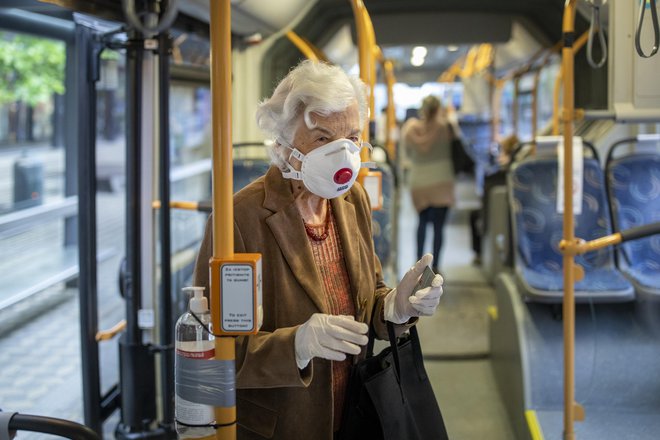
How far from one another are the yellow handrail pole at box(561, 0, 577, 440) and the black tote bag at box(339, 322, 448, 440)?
1.12 metres

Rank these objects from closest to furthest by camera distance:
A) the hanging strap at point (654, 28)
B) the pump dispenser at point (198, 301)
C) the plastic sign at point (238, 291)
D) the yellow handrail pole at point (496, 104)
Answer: the plastic sign at point (238, 291) → the pump dispenser at point (198, 301) → the hanging strap at point (654, 28) → the yellow handrail pole at point (496, 104)

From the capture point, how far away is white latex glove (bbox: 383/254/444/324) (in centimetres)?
156

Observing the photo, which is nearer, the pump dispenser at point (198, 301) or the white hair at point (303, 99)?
the pump dispenser at point (198, 301)

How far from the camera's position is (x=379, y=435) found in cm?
167

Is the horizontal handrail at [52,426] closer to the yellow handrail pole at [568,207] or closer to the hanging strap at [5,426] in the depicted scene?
the hanging strap at [5,426]

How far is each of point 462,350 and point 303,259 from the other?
3096 millimetres

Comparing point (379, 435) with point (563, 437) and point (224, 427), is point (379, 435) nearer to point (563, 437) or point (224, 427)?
point (224, 427)

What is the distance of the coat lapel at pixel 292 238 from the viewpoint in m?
1.62

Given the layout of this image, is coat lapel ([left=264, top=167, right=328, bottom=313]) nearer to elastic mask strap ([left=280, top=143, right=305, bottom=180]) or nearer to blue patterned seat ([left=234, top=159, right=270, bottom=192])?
elastic mask strap ([left=280, top=143, right=305, bottom=180])

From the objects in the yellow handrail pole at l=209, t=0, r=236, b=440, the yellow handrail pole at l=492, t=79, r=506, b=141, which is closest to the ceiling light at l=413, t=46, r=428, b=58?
the yellow handrail pole at l=209, t=0, r=236, b=440

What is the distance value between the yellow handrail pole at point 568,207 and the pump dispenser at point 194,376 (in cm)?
161

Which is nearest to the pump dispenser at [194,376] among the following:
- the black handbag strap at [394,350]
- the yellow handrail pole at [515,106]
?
the black handbag strap at [394,350]

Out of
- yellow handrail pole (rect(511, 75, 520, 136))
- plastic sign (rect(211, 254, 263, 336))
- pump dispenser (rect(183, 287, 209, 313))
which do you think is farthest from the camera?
yellow handrail pole (rect(511, 75, 520, 136))

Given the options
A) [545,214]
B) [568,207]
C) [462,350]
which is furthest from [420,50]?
[568,207]
